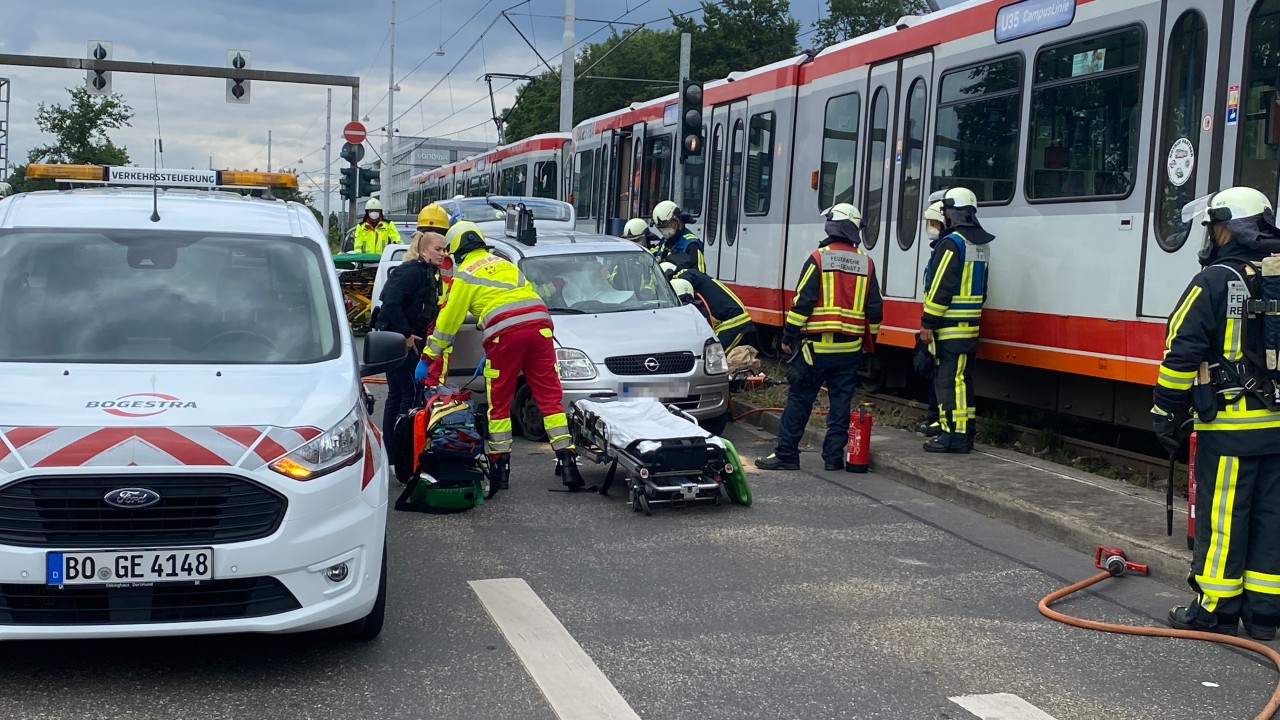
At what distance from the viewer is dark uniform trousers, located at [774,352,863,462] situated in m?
9.87

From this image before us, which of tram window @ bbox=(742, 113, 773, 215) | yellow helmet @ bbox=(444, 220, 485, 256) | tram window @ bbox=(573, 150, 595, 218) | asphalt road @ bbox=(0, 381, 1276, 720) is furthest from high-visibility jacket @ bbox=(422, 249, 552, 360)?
tram window @ bbox=(573, 150, 595, 218)

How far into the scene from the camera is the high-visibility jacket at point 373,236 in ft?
67.1

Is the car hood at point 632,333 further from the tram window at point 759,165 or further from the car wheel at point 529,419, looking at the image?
the tram window at point 759,165

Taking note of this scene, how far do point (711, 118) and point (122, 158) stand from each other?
1819cm

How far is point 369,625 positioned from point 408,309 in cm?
447

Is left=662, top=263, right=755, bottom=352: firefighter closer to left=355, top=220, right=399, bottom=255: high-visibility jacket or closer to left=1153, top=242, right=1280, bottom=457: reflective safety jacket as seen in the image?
left=1153, top=242, right=1280, bottom=457: reflective safety jacket

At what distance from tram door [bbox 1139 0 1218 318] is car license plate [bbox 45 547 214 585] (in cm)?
632

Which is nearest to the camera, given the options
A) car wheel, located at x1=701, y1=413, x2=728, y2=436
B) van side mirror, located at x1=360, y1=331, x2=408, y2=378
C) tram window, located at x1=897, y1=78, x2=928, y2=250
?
van side mirror, located at x1=360, y1=331, x2=408, y2=378

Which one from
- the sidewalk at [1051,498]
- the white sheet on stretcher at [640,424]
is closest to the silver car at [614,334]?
the sidewalk at [1051,498]

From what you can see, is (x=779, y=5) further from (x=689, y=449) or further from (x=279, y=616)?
(x=279, y=616)

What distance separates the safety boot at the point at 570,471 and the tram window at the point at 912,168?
4676mm

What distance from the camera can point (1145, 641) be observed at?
584cm

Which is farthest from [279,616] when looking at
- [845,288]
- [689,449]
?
[845,288]

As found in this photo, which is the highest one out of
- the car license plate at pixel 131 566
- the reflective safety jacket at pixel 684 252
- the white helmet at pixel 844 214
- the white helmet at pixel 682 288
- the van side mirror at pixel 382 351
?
the white helmet at pixel 844 214
